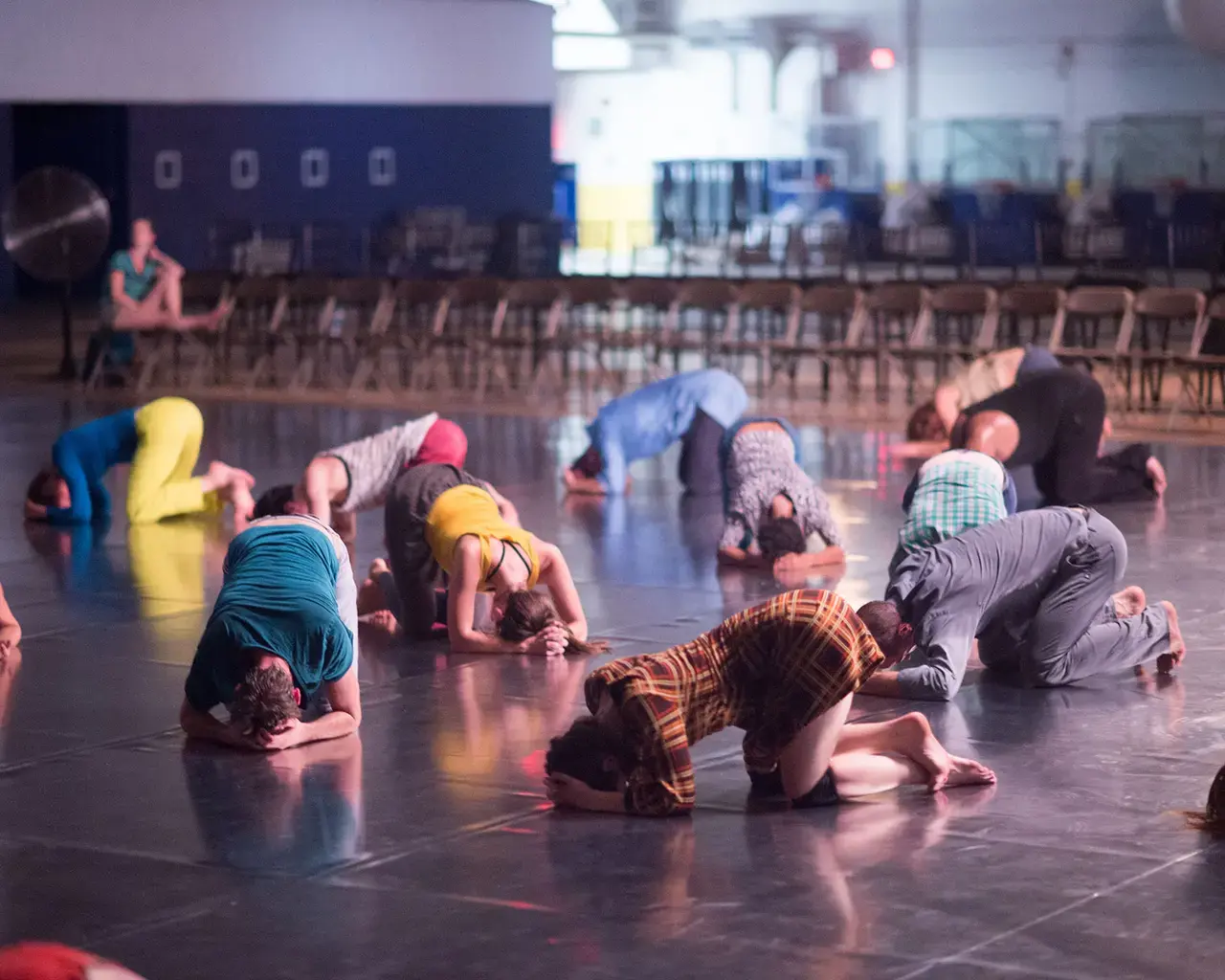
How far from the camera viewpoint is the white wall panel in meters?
20.9

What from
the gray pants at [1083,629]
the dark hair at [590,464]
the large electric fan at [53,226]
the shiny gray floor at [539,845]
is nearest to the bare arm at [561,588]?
the shiny gray floor at [539,845]

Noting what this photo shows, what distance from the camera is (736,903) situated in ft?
14.8

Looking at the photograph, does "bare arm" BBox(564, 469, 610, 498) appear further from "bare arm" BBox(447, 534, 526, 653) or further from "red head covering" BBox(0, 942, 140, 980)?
"red head covering" BBox(0, 942, 140, 980)

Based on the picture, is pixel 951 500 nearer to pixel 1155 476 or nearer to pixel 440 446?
pixel 440 446

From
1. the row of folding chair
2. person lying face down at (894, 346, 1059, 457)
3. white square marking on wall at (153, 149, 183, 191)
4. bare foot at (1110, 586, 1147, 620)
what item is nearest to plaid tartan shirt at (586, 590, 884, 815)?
bare foot at (1110, 586, 1147, 620)

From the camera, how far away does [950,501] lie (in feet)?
22.8

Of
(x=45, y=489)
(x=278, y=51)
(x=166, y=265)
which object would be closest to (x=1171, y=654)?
(x=45, y=489)

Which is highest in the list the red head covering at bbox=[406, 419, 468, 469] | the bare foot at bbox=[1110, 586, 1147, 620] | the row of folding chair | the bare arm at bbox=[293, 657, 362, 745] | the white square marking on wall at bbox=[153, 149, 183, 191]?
the white square marking on wall at bbox=[153, 149, 183, 191]

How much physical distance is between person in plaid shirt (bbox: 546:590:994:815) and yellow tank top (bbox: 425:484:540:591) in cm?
164

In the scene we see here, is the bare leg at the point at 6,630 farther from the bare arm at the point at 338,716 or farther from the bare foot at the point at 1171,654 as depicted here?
the bare foot at the point at 1171,654

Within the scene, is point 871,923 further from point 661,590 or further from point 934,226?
point 934,226

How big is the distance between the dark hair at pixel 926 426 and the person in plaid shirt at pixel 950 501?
4.40m

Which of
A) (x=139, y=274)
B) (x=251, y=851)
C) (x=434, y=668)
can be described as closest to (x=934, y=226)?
(x=139, y=274)

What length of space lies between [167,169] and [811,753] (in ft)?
62.2
